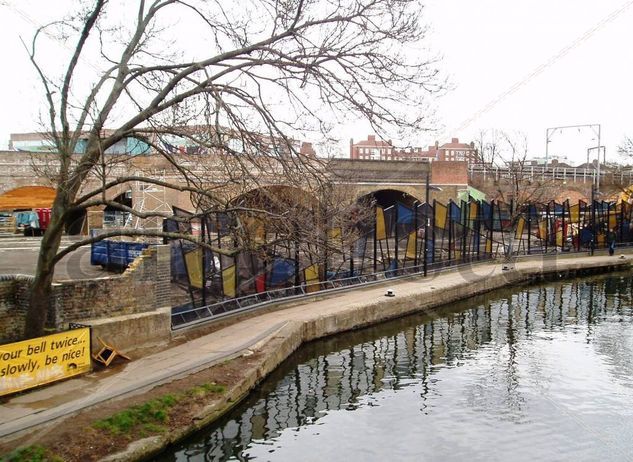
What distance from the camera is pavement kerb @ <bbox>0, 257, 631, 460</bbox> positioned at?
31.2 ft

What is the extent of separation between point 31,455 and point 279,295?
1146cm

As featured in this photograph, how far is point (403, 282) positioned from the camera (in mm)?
23969

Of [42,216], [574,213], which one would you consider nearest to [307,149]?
[574,213]

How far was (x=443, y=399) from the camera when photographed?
39.7 feet

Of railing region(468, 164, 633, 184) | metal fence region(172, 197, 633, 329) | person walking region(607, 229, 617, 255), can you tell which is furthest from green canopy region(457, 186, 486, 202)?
person walking region(607, 229, 617, 255)

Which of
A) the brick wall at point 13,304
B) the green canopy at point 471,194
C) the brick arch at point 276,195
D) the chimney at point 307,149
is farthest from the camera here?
the green canopy at point 471,194

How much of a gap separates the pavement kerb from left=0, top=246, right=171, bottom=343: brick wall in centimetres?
137

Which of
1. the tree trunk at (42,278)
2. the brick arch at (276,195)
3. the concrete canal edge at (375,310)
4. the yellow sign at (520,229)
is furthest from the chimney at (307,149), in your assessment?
the yellow sign at (520,229)

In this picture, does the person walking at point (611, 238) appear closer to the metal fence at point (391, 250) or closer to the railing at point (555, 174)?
the metal fence at point (391, 250)

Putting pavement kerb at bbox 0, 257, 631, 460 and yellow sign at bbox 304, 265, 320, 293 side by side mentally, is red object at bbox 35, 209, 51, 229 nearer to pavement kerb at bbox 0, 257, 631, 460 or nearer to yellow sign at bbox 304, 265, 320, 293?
yellow sign at bbox 304, 265, 320, 293

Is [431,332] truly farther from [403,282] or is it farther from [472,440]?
[472,440]

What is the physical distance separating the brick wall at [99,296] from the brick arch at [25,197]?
2637 cm

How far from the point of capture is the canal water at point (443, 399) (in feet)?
31.7

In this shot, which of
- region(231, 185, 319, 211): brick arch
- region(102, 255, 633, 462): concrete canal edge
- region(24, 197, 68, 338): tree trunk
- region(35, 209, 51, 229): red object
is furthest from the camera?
region(35, 209, 51, 229): red object
